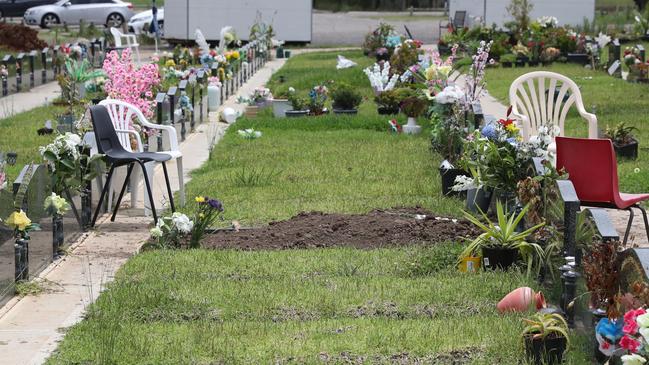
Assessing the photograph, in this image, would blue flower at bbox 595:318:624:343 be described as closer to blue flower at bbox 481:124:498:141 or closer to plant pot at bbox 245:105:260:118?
blue flower at bbox 481:124:498:141

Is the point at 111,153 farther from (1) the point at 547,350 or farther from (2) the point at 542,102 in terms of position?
(1) the point at 547,350

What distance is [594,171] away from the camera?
9.21 meters

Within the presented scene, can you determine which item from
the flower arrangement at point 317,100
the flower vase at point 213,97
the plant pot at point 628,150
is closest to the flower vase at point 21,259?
the plant pot at point 628,150

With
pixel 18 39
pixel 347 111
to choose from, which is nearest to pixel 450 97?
pixel 347 111

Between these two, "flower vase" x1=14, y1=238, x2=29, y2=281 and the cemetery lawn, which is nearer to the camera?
"flower vase" x1=14, y1=238, x2=29, y2=281

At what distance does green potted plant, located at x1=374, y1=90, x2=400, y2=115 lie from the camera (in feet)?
65.9

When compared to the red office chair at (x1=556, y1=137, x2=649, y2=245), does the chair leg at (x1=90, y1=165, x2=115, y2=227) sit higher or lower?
lower

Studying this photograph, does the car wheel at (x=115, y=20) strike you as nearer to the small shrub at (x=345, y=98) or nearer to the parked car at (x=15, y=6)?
the parked car at (x=15, y=6)

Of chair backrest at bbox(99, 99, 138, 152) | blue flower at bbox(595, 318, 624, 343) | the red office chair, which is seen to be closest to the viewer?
blue flower at bbox(595, 318, 624, 343)

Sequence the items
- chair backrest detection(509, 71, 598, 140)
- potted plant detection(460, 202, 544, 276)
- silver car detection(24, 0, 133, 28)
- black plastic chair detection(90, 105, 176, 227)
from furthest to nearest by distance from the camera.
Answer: silver car detection(24, 0, 133, 28) < chair backrest detection(509, 71, 598, 140) < black plastic chair detection(90, 105, 176, 227) < potted plant detection(460, 202, 544, 276)

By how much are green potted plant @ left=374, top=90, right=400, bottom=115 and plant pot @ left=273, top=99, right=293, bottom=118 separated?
1482mm

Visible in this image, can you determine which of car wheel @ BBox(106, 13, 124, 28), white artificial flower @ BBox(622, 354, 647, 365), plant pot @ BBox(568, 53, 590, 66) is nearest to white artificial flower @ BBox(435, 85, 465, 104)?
white artificial flower @ BBox(622, 354, 647, 365)

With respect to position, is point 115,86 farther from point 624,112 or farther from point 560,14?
point 560,14

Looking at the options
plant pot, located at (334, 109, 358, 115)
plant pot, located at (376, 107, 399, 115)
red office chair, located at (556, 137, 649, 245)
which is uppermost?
red office chair, located at (556, 137, 649, 245)
